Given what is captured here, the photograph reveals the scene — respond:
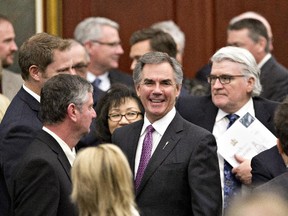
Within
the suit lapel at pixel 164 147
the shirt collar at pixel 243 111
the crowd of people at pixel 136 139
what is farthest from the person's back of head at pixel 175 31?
the suit lapel at pixel 164 147

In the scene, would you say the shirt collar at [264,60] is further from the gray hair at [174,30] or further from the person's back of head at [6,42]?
the person's back of head at [6,42]

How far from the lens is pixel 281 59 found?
9.64 metres

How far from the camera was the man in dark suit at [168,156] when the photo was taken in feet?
19.3

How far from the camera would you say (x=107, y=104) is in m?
6.96

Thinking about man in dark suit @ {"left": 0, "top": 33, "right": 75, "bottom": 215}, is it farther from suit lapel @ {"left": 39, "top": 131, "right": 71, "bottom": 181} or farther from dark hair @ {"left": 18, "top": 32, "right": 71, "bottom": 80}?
suit lapel @ {"left": 39, "top": 131, "right": 71, "bottom": 181}

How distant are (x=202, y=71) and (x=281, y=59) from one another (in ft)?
3.27

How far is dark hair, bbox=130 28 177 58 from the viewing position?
8.08 meters

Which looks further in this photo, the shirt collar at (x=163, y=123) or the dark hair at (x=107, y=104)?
the dark hair at (x=107, y=104)

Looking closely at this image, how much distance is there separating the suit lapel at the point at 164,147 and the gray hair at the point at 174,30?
302 centimetres

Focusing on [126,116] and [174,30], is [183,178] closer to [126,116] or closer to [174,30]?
[126,116]

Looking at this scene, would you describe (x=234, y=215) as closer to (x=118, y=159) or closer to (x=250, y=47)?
(x=118, y=159)

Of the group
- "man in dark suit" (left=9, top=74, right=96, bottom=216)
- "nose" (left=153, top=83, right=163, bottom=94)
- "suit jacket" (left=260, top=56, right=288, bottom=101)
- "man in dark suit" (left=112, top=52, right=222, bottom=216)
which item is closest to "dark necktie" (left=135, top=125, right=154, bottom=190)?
"man in dark suit" (left=112, top=52, right=222, bottom=216)

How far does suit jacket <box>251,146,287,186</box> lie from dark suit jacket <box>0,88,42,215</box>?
1373 mm

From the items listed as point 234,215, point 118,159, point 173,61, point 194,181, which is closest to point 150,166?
point 194,181
